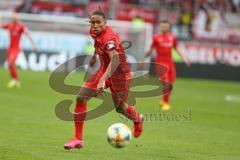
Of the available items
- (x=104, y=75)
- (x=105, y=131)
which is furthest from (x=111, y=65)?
(x=105, y=131)

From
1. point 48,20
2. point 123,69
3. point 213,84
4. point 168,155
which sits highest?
point 123,69

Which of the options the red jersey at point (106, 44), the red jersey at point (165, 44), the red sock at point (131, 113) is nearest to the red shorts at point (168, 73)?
the red jersey at point (165, 44)

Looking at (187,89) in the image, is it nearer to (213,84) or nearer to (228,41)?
(213,84)

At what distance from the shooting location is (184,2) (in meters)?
36.8

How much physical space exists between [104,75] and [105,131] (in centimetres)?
338

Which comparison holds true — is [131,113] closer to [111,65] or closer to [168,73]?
[111,65]

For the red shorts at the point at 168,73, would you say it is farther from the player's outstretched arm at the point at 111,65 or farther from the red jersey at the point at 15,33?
the player's outstretched arm at the point at 111,65

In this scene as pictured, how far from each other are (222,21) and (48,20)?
10.0 meters

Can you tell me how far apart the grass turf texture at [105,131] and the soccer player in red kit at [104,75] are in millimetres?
524

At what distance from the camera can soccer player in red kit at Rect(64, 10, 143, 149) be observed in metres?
10.8

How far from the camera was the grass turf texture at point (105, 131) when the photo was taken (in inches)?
428

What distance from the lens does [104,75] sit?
1074cm

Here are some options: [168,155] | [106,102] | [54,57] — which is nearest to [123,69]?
[168,155]

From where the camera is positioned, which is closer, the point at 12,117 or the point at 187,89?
the point at 12,117
